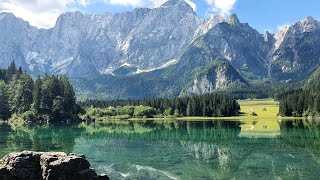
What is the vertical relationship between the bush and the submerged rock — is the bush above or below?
above

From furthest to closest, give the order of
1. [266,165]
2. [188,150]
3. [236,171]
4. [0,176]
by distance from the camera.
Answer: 1. [188,150]
2. [266,165]
3. [236,171]
4. [0,176]

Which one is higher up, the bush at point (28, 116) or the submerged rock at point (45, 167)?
the bush at point (28, 116)

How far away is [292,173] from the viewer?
165ft

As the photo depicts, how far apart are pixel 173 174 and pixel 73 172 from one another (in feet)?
56.7

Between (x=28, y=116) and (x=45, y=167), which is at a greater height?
(x=28, y=116)

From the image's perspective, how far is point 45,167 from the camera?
36.5 metres

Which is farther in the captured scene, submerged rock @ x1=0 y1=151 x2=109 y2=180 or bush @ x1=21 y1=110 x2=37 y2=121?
bush @ x1=21 y1=110 x2=37 y2=121

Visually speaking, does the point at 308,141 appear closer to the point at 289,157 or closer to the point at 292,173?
the point at 289,157

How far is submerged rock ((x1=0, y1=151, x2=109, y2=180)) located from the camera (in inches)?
1414

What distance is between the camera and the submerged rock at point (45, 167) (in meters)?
35.9

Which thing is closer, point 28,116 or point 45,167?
point 45,167

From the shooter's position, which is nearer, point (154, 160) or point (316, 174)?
point (316, 174)

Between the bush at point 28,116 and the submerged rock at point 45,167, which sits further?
the bush at point 28,116

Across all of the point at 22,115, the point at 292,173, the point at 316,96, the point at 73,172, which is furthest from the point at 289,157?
the point at 22,115
